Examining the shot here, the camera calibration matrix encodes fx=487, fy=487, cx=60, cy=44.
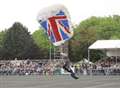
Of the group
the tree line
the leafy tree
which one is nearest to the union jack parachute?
the tree line

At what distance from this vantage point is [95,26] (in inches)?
4658

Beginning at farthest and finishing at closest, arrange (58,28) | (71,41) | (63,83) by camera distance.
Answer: (71,41) < (63,83) < (58,28)

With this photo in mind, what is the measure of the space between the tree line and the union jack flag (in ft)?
261

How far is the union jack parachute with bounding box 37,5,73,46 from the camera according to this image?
39.1 feet

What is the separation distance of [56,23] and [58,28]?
14 cm

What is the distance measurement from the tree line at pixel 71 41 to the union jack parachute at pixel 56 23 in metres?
79.5

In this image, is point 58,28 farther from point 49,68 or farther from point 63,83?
point 49,68

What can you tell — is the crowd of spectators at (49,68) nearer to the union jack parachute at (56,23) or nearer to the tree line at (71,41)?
the union jack parachute at (56,23)

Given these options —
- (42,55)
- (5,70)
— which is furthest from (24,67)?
(42,55)

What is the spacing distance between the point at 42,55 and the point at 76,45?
7427mm

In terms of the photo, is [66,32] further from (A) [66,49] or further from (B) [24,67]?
(B) [24,67]

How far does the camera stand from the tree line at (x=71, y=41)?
3922 inches

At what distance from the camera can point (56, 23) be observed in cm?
1227

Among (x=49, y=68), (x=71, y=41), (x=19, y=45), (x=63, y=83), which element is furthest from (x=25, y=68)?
(x=19, y=45)
